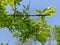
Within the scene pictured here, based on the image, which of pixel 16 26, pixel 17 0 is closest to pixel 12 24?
pixel 16 26

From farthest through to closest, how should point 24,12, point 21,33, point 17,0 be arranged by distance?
→ point 21,33 → point 24,12 → point 17,0

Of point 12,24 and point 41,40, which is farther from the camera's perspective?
point 12,24

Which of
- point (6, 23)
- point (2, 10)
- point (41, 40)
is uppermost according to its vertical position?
point (2, 10)

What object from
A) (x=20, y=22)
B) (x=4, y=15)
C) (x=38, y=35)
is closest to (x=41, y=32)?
(x=38, y=35)

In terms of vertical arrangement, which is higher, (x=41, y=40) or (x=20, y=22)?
(x=20, y=22)

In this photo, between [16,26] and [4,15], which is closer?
→ [4,15]

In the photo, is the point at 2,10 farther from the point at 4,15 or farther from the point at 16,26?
the point at 16,26

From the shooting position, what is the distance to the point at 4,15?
6.88 feet

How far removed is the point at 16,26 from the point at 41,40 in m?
0.32

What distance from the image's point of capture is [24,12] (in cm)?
215

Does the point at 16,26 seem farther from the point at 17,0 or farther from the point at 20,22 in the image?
the point at 17,0

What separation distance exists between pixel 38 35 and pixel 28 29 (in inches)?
4.8

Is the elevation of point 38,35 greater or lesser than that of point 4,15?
lesser

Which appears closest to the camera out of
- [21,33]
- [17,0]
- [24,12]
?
[17,0]
